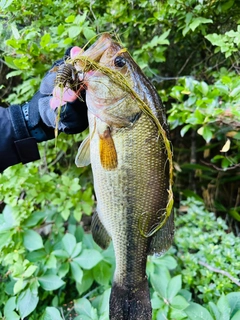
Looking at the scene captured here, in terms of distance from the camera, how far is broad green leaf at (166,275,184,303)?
142cm

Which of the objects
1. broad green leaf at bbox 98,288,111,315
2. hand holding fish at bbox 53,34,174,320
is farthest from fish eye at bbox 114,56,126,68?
broad green leaf at bbox 98,288,111,315

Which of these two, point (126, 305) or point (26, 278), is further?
point (26, 278)

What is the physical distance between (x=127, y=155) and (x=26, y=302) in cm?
87

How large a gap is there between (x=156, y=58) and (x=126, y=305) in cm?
121

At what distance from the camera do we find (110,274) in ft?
5.33

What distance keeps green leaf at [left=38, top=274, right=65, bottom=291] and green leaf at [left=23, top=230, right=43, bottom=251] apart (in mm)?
143

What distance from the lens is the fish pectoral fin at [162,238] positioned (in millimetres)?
1183

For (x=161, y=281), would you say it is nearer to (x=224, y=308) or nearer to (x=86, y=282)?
(x=224, y=308)

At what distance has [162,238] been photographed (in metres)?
1.20

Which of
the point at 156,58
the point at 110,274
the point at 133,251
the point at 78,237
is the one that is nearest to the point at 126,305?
the point at 133,251

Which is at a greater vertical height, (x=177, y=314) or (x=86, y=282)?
(x=177, y=314)

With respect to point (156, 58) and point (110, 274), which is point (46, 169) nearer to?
point (110, 274)

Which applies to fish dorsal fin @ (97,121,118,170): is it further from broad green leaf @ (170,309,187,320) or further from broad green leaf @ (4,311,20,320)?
broad green leaf @ (4,311,20,320)

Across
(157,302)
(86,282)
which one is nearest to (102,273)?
(86,282)
